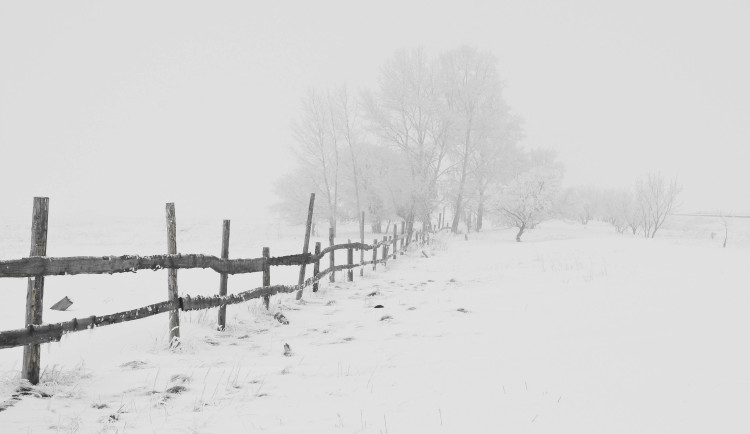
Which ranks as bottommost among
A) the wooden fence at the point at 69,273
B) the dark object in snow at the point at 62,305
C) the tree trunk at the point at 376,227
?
the dark object in snow at the point at 62,305

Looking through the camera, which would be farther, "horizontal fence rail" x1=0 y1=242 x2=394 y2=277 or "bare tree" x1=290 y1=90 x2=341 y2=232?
"bare tree" x1=290 y1=90 x2=341 y2=232

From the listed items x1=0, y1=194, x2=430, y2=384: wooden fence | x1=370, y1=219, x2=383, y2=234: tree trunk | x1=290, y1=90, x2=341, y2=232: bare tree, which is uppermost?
x1=290, y1=90, x2=341, y2=232: bare tree

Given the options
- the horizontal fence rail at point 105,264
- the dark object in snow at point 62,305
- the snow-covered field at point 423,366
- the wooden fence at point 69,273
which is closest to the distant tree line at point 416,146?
the dark object in snow at point 62,305

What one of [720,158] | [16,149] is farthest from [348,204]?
[720,158]

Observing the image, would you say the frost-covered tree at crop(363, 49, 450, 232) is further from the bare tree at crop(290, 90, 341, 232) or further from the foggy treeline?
the bare tree at crop(290, 90, 341, 232)

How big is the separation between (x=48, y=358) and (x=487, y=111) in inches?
1149

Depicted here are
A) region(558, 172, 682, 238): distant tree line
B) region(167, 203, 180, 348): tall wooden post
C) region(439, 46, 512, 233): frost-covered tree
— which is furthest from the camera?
region(558, 172, 682, 238): distant tree line

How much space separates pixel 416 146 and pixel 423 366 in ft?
78.3

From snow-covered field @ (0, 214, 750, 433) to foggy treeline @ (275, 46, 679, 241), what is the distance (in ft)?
62.7

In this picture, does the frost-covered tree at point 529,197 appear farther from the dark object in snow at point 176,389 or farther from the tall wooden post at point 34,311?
the tall wooden post at point 34,311

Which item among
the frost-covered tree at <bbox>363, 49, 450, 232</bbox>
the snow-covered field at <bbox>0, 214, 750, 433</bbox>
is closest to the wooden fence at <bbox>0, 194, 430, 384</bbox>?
the snow-covered field at <bbox>0, 214, 750, 433</bbox>

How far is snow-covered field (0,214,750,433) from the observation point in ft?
9.73

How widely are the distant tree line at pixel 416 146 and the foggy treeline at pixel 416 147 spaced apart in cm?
7

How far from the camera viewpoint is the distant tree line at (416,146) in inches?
1027
